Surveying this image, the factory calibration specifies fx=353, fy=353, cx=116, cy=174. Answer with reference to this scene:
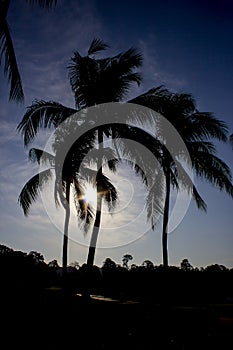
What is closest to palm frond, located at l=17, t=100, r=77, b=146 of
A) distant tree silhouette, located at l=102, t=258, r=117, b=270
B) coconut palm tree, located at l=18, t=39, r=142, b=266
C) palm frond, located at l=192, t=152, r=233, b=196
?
coconut palm tree, located at l=18, t=39, r=142, b=266

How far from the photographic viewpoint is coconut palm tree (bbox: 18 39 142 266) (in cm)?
1121

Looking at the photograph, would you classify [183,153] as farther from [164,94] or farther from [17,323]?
[17,323]

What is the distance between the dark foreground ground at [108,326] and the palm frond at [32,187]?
10.3 ft

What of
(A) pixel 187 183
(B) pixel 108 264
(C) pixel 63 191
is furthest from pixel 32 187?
(B) pixel 108 264

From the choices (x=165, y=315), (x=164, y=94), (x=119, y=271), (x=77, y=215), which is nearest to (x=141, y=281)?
(x=119, y=271)

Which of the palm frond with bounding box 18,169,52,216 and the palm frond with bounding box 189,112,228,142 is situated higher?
the palm frond with bounding box 189,112,228,142

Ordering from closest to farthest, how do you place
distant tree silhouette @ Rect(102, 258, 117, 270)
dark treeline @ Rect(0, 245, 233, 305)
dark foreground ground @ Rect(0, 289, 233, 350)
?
dark foreground ground @ Rect(0, 289, 233, 350) → dark treeline @ Rect(0, 245, 233, 305) → distant tree silhouette @ Rect(102, 258, 117, 270)

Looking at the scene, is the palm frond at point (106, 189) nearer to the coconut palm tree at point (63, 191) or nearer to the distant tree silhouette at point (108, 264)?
the coconut palm tree at point (63, 191)

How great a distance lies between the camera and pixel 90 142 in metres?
11.6

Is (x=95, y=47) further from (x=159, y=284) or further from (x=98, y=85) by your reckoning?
(x=159, y=284)

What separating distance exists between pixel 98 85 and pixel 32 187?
200 inches

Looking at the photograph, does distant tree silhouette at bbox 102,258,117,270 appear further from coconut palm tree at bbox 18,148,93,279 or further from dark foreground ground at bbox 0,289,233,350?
dark foreground ground at bbox 0,289,233,350

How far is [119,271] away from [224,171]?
11642 mm

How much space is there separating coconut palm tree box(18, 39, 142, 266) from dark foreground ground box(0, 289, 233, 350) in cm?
267
